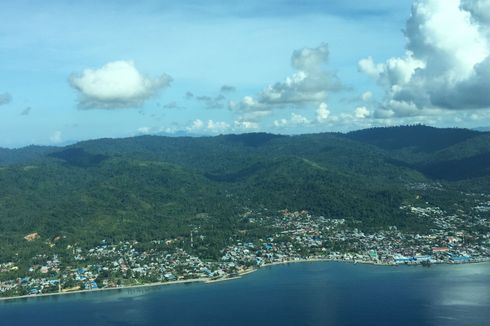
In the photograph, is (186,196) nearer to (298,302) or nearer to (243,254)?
(243,254)

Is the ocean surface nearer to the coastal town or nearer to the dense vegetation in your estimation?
the coastal town

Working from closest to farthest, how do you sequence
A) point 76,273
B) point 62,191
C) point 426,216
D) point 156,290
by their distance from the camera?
point 156,290
point 76,273
point 426,216
point 62,191

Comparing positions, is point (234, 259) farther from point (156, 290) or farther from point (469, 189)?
point (469, 189)

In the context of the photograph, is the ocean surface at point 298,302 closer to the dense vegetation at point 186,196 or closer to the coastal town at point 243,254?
the coastal town at point 243,254

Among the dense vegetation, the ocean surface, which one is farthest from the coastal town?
the dense vegetation

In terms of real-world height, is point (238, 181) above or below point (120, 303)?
above

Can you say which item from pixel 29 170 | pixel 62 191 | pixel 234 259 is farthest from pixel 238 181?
pixel 234 259

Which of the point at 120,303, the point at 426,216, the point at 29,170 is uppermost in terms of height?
the point at 29,170
